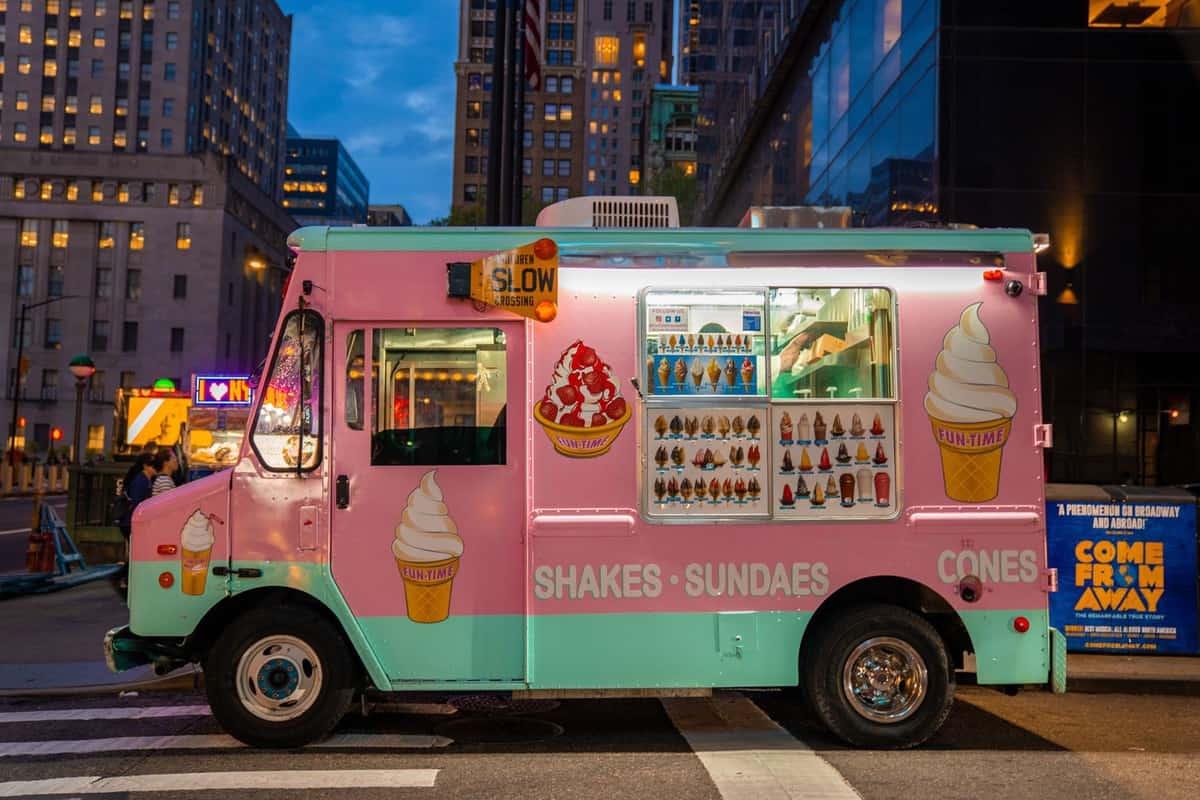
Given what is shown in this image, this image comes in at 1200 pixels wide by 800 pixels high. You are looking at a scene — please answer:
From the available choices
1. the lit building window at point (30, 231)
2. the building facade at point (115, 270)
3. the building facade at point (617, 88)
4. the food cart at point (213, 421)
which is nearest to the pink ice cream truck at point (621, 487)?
the food cart at point (213, 421)

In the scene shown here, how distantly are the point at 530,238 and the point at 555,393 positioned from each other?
1011 millimetres

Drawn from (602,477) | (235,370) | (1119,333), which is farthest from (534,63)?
(235,370)

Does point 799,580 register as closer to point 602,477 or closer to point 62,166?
point 602,477

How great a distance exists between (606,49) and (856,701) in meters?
171

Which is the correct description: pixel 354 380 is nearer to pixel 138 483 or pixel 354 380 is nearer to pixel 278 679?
pixel 278 679

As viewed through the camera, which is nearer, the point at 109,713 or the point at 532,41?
the point at 109,713

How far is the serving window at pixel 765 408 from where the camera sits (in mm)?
6297

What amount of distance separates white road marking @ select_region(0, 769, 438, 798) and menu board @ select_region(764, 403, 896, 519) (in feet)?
8.87

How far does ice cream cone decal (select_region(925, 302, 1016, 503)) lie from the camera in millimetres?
6359

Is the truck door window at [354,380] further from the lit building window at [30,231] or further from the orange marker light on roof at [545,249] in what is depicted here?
the lit building window at [30,231]

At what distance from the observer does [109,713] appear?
7523mm

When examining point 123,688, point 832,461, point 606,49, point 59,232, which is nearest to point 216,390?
point 123,688

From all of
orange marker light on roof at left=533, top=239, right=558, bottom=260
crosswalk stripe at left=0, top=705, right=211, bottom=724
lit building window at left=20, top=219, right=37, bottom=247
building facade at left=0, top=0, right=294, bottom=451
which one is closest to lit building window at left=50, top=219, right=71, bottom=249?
Answer: building facade at left=0, top=0, right=294, bottom=451

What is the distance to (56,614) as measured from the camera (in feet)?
39.9
